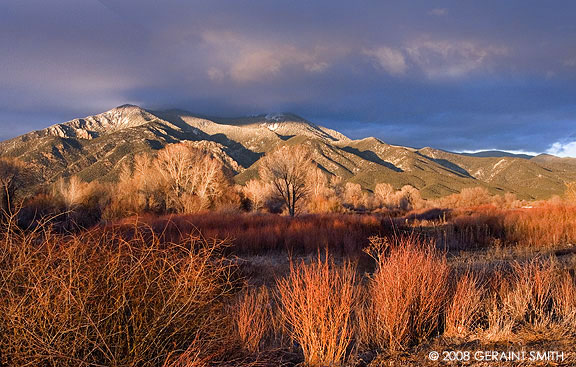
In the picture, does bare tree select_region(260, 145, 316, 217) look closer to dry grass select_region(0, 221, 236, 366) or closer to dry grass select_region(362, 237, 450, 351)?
dry grass select_region(362, 237, 450, 351)

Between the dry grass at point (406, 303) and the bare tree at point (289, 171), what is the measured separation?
101 feet

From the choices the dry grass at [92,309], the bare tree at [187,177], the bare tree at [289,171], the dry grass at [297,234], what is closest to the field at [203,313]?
the dry grass at [92,309]

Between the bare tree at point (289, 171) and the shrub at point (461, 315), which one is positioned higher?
the bare tree at point (289, 171)

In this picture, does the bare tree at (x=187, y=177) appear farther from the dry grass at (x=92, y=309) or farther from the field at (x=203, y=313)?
the dry grass at (x=92, y=309)

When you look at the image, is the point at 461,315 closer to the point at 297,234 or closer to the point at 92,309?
the point at 92,309

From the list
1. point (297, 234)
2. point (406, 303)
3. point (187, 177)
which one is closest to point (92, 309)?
point (406, 303)

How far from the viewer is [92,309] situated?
2355 millimetres

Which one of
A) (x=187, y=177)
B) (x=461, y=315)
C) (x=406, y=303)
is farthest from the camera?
(x=187, y=177)

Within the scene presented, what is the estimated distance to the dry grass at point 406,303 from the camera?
373 cm

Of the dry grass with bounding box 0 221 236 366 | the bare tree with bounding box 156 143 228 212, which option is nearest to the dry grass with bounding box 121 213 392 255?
the dry grass with bounding box 0 221 236 366

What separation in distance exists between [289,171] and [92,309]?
33.4 meters

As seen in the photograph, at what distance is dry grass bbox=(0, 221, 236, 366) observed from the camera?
7.27 ft

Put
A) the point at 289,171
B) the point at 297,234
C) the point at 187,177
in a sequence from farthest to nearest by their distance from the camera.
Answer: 1. the point at 289,171
2. the point at 187,177
3. the point at 297,234

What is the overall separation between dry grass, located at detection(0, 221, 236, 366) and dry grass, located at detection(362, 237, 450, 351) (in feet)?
6.81
